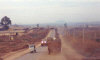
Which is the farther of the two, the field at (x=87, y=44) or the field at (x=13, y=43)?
the field at (x=13, y=43)

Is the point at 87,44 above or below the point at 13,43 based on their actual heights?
above

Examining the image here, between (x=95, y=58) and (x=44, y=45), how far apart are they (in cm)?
3278

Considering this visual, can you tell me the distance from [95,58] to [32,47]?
19724 millimetres

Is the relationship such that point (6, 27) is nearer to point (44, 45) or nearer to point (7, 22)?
point (7, 22)

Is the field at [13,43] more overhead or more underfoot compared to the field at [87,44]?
more underfoot

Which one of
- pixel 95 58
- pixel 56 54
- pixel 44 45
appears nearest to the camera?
pixel 95 58

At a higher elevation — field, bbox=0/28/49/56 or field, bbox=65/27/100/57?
field, bbox=65/27/100/57

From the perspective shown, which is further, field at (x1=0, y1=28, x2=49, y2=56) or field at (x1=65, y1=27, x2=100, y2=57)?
field at (x1=0, y1=28, x2=49, y2=56)

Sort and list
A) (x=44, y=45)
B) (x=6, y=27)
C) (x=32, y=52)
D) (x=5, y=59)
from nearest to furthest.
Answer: (x=5, y=59) < (x=32, y=52) < (x=44, y=45) < (x=6, y=27)

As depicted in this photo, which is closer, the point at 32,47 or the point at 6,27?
the point at 32,47

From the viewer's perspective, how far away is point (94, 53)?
27219 millimetres

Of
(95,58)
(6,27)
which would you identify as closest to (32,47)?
(95,58)

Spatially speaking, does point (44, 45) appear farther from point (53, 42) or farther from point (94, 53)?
point (94, 53)

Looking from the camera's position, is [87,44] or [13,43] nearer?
[87,44]
